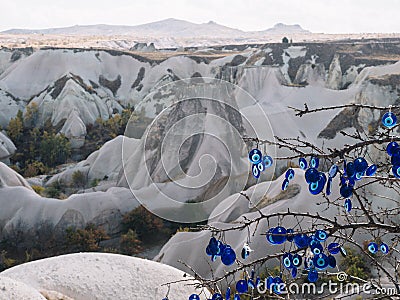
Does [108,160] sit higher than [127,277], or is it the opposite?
[127,277]

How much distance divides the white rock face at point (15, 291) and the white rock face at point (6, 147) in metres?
15.7

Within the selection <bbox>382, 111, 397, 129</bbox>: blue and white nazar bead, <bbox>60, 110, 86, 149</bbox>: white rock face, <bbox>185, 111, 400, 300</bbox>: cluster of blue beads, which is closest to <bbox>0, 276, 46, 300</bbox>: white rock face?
<bbox>185, 111, 400, 300</bbox>: cluster of blue beads

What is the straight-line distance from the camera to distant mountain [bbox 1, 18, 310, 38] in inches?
4562

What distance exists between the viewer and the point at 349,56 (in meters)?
23.1

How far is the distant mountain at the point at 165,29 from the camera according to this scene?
115875 millimetres

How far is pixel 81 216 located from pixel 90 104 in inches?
474

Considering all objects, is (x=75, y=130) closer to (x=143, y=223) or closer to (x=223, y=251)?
(x=143, y=223)

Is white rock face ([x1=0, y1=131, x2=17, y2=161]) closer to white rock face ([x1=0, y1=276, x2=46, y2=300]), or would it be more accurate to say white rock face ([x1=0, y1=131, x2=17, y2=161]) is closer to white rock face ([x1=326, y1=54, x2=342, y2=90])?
white rock face ([x1=326, y1=54, x2=342, y2=90])

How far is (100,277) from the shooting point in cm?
576

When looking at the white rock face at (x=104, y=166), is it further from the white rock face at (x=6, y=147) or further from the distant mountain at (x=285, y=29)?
the distant mountain at (x=285, y=29)

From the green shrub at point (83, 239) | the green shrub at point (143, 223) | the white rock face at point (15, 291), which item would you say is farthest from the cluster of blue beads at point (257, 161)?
the green shrub at point (143, 223)

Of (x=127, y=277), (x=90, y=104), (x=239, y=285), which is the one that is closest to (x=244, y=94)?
(x=90, y=104)

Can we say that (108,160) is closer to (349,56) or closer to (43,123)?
(43,123)

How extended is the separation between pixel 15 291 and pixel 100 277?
48.8 inches
